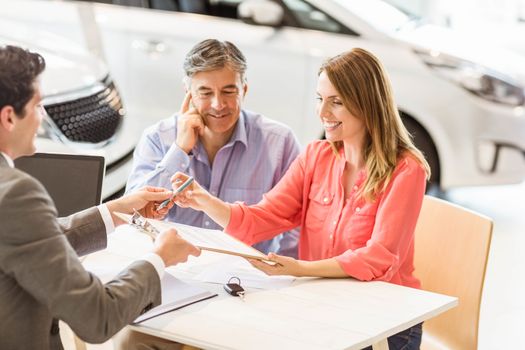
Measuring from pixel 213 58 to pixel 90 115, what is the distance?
5.28 ft

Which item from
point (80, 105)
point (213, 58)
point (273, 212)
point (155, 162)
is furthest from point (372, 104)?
point (80, 105)

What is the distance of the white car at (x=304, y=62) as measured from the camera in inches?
171

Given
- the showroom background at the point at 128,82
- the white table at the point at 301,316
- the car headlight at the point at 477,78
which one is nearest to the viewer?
the white table at the point at 301,316

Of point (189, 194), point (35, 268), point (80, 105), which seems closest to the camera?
point (35, 268)

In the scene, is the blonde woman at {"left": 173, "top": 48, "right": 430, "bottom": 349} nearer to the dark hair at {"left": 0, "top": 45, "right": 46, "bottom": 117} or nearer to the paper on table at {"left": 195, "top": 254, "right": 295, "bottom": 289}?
the paper on table at {"left": 195, "top": 254, "right": 295, "bottom": 289}

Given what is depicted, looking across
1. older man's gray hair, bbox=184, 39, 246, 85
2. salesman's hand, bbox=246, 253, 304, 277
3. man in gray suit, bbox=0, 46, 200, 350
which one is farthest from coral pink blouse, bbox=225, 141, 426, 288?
man in gray suit, bbox=0, 46, 200, 350

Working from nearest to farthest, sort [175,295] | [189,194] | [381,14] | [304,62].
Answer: [175,295] < [189,194] < [304,62] < [381,14]

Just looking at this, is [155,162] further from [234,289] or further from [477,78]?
[477,78]

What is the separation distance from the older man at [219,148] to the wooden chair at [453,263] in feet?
1.41

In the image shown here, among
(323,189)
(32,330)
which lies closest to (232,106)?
(323,189)

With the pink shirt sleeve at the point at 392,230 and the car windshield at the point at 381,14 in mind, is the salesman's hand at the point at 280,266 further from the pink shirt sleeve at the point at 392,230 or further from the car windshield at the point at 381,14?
the car windshield at the point at 381,14

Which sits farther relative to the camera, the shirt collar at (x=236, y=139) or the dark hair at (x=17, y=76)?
the shirt collar at (x=236, y=139)

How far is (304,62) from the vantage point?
434 cm

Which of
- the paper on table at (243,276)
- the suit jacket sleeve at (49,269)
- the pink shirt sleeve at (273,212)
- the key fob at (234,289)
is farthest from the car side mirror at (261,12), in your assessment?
the suit jacket sleeve at (49,269)
